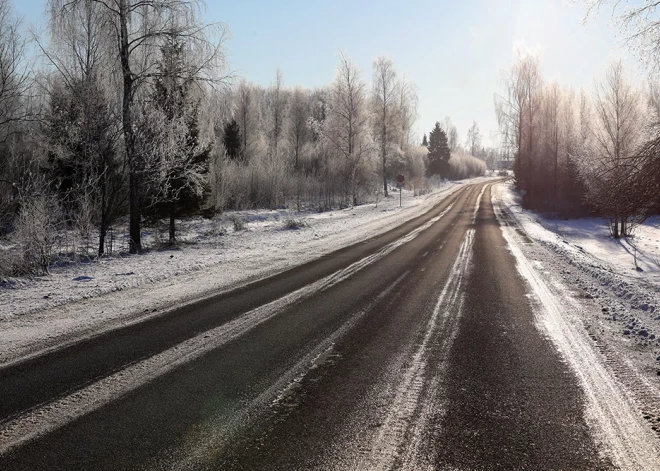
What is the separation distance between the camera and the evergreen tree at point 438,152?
272 ft

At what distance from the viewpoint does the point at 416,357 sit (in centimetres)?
423

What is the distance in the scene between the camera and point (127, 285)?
24.4 ft

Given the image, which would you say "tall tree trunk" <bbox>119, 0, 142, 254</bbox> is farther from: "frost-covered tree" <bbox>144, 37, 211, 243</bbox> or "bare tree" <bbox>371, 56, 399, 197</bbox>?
"bare tree" <bbox>371, 56, 399, 197</bbox>

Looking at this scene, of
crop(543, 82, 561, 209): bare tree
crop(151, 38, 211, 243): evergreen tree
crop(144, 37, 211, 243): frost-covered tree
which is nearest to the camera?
crop(144, 37, 211, 243): frost-covered tree

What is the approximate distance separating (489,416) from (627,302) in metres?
4.79

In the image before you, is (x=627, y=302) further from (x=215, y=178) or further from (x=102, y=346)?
(x=215, y=178)

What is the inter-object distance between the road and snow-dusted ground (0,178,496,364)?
59cm

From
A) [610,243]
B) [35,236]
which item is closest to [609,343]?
[35,236]

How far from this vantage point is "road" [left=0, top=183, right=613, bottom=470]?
2600 millimetres

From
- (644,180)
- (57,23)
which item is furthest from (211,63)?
(644,180)

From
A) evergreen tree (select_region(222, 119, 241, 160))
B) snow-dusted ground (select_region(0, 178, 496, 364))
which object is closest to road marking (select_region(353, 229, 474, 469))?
snow-dusted ground (select_region(0, 178, 496, 364))

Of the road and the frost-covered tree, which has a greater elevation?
the frost-covered tree

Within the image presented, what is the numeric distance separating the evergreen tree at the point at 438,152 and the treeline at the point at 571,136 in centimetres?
3265

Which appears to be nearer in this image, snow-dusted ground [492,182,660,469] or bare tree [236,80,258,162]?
snow-dusted ground [492,182,660,469]
